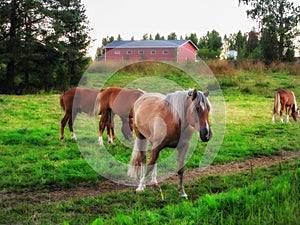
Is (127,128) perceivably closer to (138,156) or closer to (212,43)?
(138,156)

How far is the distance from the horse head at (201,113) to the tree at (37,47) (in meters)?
20.1

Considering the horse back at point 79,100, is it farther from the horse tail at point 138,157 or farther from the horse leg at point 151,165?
the horse leg at point 151,165

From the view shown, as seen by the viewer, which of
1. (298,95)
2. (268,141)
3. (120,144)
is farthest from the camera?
(298,95)

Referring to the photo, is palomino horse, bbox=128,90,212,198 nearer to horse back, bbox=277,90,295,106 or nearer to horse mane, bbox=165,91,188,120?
horse mane, bbox=165,91,188,120

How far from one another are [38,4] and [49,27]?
1.63 meters

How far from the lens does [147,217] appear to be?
13.3ft

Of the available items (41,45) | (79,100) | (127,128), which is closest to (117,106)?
(127,128)

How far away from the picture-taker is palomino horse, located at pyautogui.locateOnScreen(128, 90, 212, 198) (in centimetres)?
494

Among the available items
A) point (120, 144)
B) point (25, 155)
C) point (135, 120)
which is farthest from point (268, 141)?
point (25, 155)

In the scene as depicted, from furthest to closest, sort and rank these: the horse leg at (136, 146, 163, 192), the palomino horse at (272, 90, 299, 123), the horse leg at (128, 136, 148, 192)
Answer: the palomino horse at (272, 90, 299, 123)
the horse leg at (128, 136, 148, 192)
the horse leg at (136, 146, 163, 192)

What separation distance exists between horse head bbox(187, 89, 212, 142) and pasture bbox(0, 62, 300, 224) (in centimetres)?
84

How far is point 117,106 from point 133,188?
11.4 feet

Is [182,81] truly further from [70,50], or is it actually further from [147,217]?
[147,217]

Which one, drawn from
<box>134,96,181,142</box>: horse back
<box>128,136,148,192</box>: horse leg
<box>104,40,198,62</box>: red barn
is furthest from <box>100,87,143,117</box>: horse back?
<box>104,40,198,62</box>: red barn
